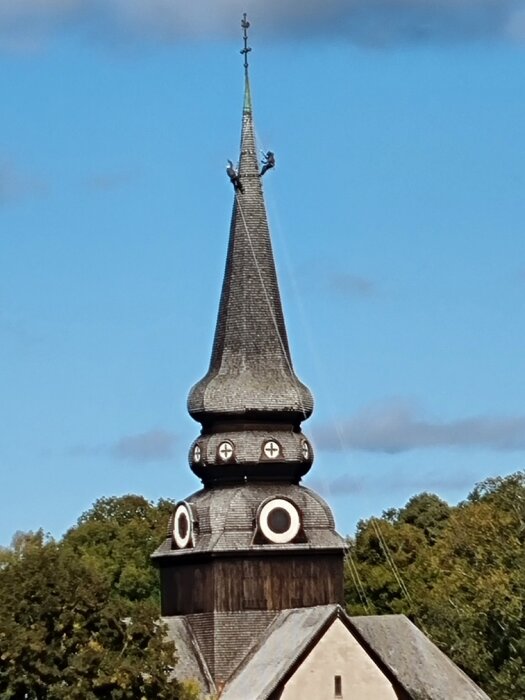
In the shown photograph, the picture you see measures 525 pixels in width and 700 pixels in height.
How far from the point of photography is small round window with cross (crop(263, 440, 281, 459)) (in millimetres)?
76625

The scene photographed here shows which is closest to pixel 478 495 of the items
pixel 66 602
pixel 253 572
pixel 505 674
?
pixel 505 674

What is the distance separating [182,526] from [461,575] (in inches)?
748

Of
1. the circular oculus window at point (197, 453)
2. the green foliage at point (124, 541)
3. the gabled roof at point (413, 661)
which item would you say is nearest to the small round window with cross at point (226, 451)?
the circular oculus window at point (197, 453)

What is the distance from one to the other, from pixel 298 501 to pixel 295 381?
4.08 meters

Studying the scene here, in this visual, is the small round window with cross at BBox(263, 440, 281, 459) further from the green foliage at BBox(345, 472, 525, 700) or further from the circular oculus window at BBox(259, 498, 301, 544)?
the green foliage at BBox(345, 472, 525, 700)

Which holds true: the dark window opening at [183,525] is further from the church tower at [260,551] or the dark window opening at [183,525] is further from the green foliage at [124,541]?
the green foliage at [124,541]

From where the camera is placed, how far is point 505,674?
8144 centimetres

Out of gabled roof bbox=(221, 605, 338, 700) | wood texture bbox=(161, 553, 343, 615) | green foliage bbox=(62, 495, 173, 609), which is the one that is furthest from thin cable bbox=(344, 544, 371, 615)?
gabled roof bbox=(221, 605, 338, 700)

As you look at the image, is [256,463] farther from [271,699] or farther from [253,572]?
[271,699]

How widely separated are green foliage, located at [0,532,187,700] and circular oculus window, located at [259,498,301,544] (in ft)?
29.2

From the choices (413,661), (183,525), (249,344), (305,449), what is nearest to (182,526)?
(183,525)

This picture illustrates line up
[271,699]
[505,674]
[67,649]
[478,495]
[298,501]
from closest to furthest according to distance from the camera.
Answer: [67,649] → [271,699] → [298,501] → [505,674] → [478,495]

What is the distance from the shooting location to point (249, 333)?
78188 millimetres

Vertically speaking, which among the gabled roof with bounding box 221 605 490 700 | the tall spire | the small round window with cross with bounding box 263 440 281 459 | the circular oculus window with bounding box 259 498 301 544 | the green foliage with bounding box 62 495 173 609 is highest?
the green foliage with bounding box 62 495 173 609
